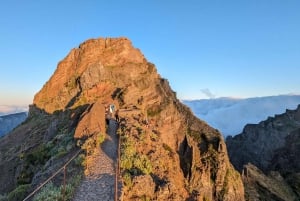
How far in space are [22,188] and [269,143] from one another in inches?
4233

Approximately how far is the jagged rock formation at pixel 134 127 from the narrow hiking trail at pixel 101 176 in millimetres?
696

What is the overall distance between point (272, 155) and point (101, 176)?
10134 centimetres

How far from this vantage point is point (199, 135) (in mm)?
43812

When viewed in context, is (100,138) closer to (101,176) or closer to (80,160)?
(80,160)

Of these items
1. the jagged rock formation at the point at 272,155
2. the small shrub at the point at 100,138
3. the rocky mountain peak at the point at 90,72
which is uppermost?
the rocky mountain peak at the point at 90,72

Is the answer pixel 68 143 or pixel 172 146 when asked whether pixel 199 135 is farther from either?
pixel 68 143

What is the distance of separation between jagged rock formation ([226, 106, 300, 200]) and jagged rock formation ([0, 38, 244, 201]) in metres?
20.1

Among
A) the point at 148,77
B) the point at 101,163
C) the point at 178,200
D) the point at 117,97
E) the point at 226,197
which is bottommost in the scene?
the point at 226,197

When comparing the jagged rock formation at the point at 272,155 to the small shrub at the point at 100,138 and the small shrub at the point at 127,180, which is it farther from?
the small shrub at the point at 127,180

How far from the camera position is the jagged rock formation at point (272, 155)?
65.8 m

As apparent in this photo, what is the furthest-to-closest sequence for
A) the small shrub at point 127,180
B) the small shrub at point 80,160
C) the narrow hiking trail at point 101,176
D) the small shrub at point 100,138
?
the small shrub at point 100,138 → the small shrub at point 80,160 → the small shrub at point 127,180 → the narrow hiking trail at point 101,176

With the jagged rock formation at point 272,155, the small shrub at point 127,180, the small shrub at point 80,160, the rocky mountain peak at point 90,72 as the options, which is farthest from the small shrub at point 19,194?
the jagged rock formation at point 272,155

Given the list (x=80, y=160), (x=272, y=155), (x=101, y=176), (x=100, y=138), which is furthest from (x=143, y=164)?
(x=272, y=155)

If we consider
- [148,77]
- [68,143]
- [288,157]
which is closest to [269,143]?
[288,157]
